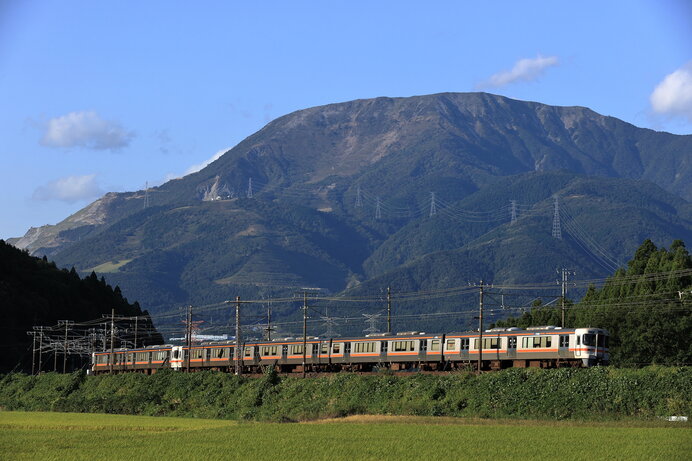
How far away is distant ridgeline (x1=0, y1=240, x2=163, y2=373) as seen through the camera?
5246 inches

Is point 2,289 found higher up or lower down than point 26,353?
higher up

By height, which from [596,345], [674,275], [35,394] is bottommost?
[35,394]

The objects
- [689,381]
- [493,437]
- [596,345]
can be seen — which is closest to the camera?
[493,437]

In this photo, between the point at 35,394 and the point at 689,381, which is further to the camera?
the point at 35,394

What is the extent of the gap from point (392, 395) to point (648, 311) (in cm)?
3815

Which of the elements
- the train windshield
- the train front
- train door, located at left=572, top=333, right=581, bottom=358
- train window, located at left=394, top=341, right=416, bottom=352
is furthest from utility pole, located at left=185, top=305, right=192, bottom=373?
the train windshield

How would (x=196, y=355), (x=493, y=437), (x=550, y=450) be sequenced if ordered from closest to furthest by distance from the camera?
1. (x=550, y=450)
2. (x=493, y=437)
3. (x=196, y=355)

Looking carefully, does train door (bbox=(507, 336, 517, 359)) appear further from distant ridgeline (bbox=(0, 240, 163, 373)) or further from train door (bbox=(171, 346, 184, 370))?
distant ridgeline (bbox=(0, 240, 163, 373))

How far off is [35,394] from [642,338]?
5678 centimetres

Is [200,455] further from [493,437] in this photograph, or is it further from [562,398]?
[562,398]

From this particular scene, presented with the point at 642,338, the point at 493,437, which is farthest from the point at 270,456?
the point at 642,338

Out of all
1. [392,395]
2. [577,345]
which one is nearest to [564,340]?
A: [577,345]

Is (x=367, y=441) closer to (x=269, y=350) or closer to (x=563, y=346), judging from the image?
(x=563, y=346)

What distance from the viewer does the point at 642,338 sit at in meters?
92.8
